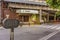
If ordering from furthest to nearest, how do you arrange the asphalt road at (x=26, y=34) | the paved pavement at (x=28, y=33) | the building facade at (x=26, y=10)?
the building facade at (x=26, y=10) < the paved pavement at (x=28, y=33) < the asphalt road at (x=26, y=34)

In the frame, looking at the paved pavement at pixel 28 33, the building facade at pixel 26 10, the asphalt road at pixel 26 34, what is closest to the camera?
the asphalt road at pixel 26 34

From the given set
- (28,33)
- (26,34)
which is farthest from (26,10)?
(26,34)

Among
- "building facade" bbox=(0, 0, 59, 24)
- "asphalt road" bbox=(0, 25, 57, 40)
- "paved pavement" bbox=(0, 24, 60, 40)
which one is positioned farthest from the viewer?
"building facade" bbox=(0, 0, 59, 24)

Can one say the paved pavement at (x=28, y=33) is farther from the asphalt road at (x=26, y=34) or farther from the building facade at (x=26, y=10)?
the building facade at (x=26, y=10)

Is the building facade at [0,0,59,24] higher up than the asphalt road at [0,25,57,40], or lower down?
lower down

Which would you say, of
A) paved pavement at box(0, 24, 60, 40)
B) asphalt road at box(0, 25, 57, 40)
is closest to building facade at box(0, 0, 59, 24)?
paved pavement at box(0, 24, 60, 40)

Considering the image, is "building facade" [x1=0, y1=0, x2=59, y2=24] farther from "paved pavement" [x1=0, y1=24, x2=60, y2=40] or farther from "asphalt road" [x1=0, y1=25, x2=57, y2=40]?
"asphalt road" [x1=0, y1=25, x2=57, y2=40]

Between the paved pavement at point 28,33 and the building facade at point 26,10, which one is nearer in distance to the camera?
the paved pavement at point 28,33

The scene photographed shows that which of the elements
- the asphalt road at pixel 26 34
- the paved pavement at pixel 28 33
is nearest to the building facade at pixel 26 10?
the paved pavement at pixel 28 33

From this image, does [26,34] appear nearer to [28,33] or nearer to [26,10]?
[28,33]

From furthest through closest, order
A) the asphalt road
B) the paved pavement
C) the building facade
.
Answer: the building facade, the paved pavement, the asphalt road

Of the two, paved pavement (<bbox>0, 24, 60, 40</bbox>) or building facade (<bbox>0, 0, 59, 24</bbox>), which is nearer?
paved pavement (<bbox>0, 24, 60, 40</bbox>)

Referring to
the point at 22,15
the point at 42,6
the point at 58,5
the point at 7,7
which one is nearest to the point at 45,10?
the point at 42,6

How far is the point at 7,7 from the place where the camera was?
51.4 meters
